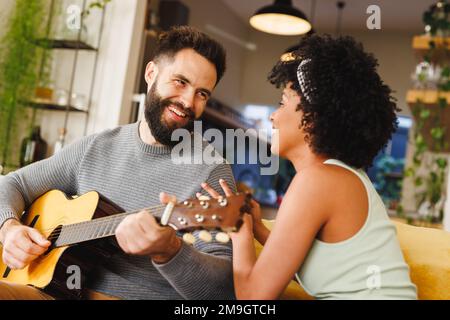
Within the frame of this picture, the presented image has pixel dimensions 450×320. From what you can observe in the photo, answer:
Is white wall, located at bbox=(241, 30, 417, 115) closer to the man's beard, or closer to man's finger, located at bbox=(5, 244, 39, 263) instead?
the man's beard

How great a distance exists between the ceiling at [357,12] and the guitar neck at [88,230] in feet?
16.6

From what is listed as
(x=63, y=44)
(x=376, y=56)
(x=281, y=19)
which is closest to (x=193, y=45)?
(x=63, y=44)

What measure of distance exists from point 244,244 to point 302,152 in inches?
9.5

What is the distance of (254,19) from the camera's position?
14.2 feet

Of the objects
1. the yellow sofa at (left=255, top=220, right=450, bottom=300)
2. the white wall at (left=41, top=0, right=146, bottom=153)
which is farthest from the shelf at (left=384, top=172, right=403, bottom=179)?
the yellow sofa at (left=255, top=220, right=450, bottom=300)

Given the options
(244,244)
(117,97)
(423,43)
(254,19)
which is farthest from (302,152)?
(254,19)

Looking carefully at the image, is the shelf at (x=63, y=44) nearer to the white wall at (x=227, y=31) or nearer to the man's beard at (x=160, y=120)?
the man's beard at (x=160, y=120)

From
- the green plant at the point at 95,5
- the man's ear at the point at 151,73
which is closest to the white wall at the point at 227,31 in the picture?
the green plant at the point at 95,5

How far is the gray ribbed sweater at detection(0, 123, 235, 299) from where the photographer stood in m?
1.17

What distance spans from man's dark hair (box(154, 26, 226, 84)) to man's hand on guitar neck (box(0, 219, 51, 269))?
617mm

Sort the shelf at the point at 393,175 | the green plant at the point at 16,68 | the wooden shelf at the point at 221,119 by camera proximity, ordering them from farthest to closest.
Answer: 1. the shelf at the point at 393,175
2. the wooden shelf at the point at 221,119
3. the green plant at the point at 16,68

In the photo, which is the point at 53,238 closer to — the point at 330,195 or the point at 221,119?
the point at 330,195

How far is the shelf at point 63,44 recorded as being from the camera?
303 cm
